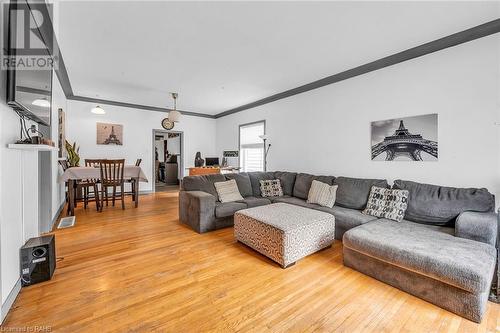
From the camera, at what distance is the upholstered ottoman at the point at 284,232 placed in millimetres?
2252

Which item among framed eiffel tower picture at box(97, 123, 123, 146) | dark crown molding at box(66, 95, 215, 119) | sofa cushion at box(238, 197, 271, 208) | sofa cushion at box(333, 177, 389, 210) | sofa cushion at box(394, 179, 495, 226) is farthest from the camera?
framed eiffel tower picture at box(97, 123, 123, 146)

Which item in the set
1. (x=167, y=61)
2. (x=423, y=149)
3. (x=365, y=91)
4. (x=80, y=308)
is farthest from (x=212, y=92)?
(x=80, y=308)

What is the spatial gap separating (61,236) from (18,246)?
137 centimetres

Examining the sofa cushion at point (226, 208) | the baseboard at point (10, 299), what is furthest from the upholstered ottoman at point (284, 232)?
the baseboard at point (10, 299)

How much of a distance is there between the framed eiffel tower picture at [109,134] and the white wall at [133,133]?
10 centimetres

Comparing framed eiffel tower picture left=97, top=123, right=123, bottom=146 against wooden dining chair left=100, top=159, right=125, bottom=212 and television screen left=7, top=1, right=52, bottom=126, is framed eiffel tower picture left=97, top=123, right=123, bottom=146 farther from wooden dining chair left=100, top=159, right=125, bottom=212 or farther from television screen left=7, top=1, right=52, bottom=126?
television screen left=7, top=1, right=52, bottom=126

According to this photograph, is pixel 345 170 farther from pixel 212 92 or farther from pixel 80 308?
pixel 80 308

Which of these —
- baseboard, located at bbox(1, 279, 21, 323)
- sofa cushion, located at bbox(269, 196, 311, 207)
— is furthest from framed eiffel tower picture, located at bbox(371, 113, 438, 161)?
baseboard, located at bbox(1, 279, 21, 323)

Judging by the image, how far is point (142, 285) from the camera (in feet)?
6.31

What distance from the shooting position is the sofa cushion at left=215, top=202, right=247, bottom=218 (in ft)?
10.9

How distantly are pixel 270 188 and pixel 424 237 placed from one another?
99.3 inches

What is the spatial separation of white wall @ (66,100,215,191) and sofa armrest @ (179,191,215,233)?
3.71 metres

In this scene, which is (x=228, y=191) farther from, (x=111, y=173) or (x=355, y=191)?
(x=111, y=173)

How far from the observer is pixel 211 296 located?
1783mm
